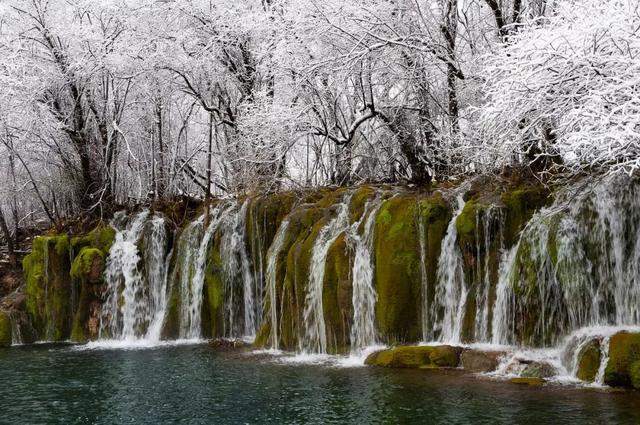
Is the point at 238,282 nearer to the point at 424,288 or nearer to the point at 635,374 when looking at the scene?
the point at 424,288

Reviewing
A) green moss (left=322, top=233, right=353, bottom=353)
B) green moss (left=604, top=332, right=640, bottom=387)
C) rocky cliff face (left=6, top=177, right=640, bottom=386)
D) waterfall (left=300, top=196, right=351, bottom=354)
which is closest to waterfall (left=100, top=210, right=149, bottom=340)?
rocky cliff face (left=6, top=177, right=640, bottom=386)

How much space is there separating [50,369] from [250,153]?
31.1 feet

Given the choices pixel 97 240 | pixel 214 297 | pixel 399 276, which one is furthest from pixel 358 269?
pixel 97 240

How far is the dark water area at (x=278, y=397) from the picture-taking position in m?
9.74

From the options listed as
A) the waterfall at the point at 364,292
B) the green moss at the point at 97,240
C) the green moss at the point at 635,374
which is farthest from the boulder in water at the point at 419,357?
the green moss at the point at 97,240

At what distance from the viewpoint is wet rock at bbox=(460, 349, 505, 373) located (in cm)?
1232

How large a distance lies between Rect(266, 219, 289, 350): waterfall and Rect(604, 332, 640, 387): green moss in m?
8.38

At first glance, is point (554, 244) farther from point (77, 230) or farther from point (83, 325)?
point (77, 230)

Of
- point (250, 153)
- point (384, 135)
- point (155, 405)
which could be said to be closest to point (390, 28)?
point (384, 135)

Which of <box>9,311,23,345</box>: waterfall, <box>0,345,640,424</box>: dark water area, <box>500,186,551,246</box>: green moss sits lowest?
<box>0,345,640,424</box>: dark water area

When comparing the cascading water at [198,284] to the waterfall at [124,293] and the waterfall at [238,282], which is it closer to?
the waterfall at [238,282]

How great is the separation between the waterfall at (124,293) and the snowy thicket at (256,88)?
104 inches

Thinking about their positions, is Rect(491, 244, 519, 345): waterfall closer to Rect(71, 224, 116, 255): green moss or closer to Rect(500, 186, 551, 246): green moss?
Rect(500, 186, 551, 246): green moss

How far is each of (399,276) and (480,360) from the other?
10.3 ft
